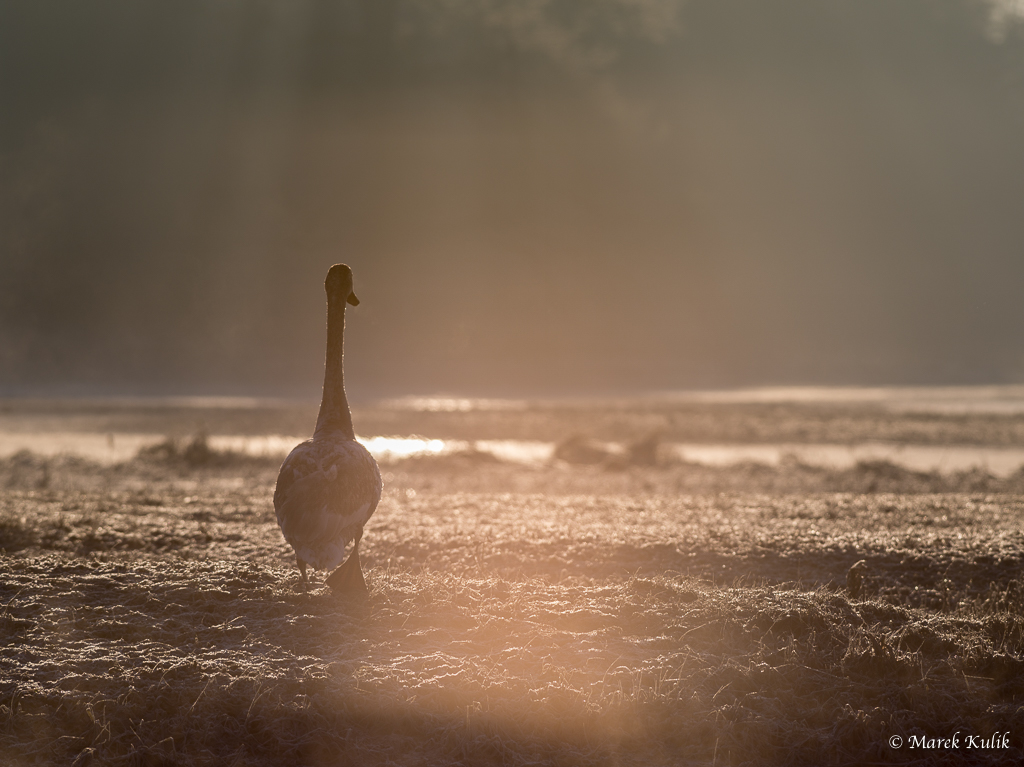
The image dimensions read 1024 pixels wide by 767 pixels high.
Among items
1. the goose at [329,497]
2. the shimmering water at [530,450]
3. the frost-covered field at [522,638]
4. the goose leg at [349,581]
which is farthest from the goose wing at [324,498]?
the shimmering water at [530,450]

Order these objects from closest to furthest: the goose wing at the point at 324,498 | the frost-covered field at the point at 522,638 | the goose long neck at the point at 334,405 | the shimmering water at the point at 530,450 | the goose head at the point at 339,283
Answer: the frost-covered field at the point at 522,638
the goose wing at the point at 324,498
the goose long neck at the point at 334,405
the goose head at the point at 339,283
the shimmering water at the point at 530,450

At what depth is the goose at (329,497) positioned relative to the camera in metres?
7.13

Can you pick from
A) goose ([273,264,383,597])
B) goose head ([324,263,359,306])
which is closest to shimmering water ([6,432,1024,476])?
goose head ([324,263,359,306])

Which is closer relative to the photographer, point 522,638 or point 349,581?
point 522,638

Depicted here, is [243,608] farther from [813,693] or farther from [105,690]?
[813,693]

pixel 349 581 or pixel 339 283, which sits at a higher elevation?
pixel 339 283

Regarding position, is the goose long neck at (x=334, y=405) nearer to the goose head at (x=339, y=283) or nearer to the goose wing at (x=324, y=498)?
the goose wing at (x=324, y=498)

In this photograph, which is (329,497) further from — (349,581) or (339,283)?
(339,283)

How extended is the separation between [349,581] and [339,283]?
11.1ft

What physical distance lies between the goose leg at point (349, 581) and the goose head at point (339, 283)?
3.01 meters

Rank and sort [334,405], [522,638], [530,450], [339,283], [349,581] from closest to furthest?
[522,638] < [349,581] < [334,405] < [339,283] < [530,450]

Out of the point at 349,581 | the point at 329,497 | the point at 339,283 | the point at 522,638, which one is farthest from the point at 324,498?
the point at 339,283

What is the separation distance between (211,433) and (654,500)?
21996mm

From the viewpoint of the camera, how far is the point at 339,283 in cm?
879
